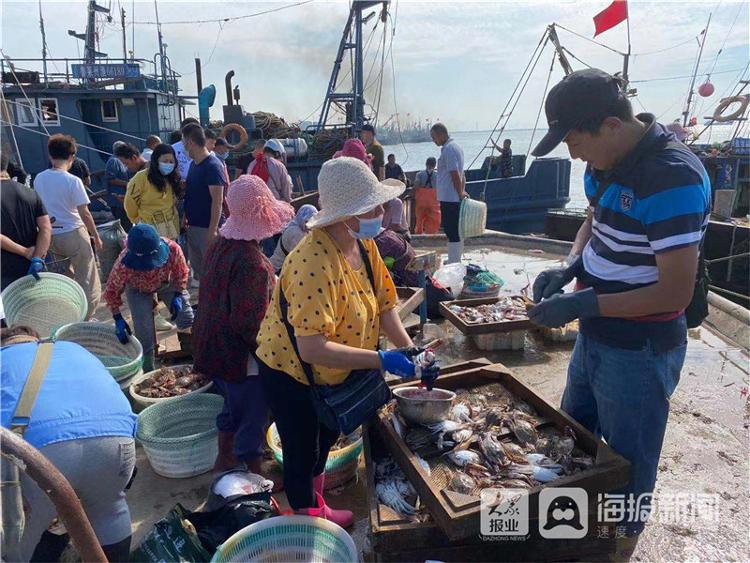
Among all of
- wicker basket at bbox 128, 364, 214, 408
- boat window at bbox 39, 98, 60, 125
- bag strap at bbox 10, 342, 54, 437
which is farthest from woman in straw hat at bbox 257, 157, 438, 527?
boat window at bbox 39, 98, 60, 125

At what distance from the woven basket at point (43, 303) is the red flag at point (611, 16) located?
820 cm

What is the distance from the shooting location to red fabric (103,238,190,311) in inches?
152

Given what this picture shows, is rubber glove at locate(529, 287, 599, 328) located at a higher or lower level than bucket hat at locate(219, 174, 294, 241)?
lower

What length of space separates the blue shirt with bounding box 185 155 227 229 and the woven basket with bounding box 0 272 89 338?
4.61 feet

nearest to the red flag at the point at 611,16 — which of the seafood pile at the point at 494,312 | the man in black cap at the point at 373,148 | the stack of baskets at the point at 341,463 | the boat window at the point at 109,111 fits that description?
the man in black cap at the point at 373,148

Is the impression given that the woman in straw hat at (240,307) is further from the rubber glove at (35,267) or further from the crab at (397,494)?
the rubber glove at (35,267)

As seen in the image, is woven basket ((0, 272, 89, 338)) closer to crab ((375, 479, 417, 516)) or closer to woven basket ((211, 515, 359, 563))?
woven basket ((211, 515, 359, 563))

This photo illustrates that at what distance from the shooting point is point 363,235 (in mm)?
2180

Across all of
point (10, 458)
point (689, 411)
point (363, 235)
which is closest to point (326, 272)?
point (363, 235)

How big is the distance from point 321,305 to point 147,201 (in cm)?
430

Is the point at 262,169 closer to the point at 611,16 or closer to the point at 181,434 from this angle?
the point at 181,434

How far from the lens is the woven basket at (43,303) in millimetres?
3846

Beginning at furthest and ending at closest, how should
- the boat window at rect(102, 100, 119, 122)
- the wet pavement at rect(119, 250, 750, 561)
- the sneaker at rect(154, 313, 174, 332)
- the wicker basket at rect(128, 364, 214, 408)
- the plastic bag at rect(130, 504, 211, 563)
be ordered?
the boat window at rect(102, 100, 119, 122) < the sneaker at rect(154, 313, 174, 332) < the wicker basket at rect(128, 364, 214, 408) < the wet pavement at rect(119, 250, 750, 561) < the plastic bag at rect(130, 504, 211, 563)

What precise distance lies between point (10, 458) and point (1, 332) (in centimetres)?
122
